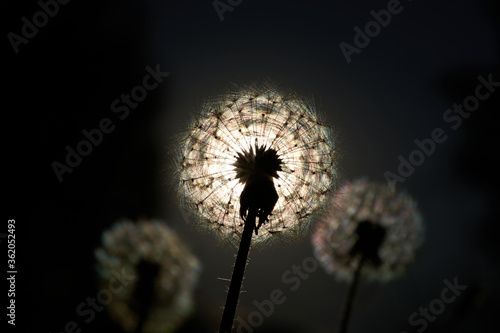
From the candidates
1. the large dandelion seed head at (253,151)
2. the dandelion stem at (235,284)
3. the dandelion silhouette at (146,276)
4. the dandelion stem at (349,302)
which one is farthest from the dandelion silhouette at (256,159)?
the dandelion silhouette at (146,276)

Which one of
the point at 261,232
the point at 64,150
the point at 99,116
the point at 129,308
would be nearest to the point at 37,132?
the point at 64,150

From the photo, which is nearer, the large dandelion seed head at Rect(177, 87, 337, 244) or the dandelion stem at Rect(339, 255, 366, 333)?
the large dandelion seed head at Rect(177, 87, 337, 244)

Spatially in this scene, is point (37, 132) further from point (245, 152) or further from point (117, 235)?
point (245, 152)

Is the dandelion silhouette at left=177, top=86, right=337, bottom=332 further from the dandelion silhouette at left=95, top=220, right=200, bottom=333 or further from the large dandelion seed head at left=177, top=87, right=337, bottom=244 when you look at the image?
the dandelion silhouette at left=95, top=220, right=200, bottom=333

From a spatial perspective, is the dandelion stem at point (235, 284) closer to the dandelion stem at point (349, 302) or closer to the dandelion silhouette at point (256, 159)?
the dandelion silhouette at point (256, 159)

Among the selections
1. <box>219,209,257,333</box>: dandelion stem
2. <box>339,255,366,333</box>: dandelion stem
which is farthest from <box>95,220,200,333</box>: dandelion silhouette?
<box>219,209,257,333</box>: dandelion stem

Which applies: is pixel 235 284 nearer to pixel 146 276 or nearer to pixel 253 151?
pixel 253 151
